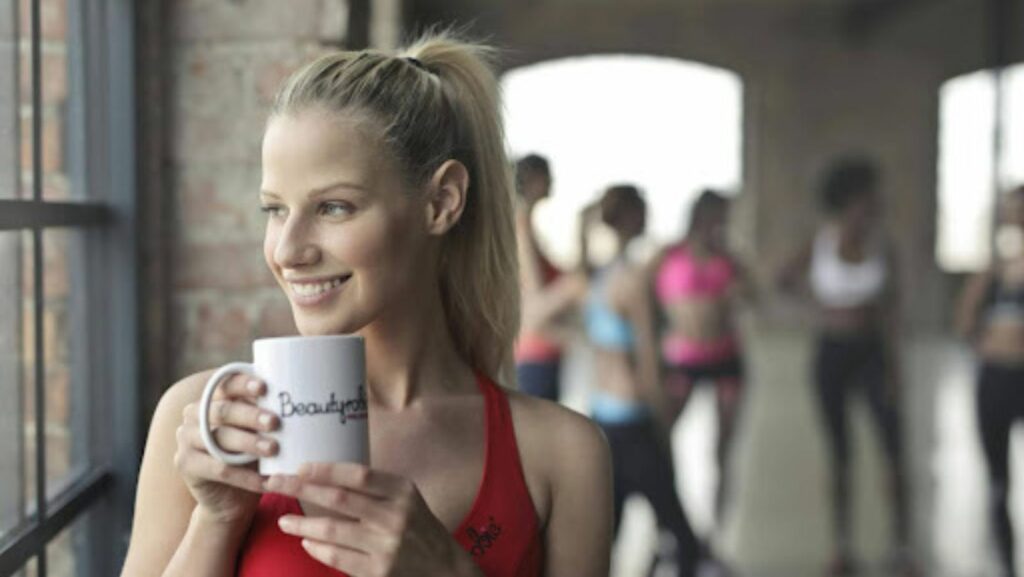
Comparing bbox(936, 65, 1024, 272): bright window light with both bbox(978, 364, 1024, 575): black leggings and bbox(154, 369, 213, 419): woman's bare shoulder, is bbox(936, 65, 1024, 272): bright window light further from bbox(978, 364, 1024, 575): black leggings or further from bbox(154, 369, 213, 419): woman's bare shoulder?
bbox(154, 369, 213, 419): woman's bare shoulder

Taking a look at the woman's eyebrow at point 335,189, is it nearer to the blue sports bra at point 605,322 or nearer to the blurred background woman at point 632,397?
the blurred background woman at point 632,397

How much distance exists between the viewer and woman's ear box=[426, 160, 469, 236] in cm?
125

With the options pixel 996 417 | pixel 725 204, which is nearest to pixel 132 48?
pixel 996 417

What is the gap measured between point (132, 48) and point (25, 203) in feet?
1.34

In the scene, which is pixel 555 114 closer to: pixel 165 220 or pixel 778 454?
pixel 778 454

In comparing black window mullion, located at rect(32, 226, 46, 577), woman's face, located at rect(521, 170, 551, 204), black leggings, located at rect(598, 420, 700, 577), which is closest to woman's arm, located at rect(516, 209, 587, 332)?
woman's face, located at rect(521, 170, 551, 204)

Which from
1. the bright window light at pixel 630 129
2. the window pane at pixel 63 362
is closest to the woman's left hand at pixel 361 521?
the window pane at pixel 63 362

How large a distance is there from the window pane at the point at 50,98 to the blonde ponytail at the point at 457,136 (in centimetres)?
43

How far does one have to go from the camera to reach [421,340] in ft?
4.35

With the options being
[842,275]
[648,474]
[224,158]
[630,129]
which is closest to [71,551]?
[224,158]

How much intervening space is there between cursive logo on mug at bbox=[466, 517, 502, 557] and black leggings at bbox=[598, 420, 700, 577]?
3.31m

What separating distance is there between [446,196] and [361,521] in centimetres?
37

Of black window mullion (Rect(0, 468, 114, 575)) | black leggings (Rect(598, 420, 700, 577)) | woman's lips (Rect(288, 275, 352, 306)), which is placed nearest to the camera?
woman's lips (Rect(288, 275, 352, 306))

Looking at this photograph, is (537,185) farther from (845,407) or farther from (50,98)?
(50,98)
